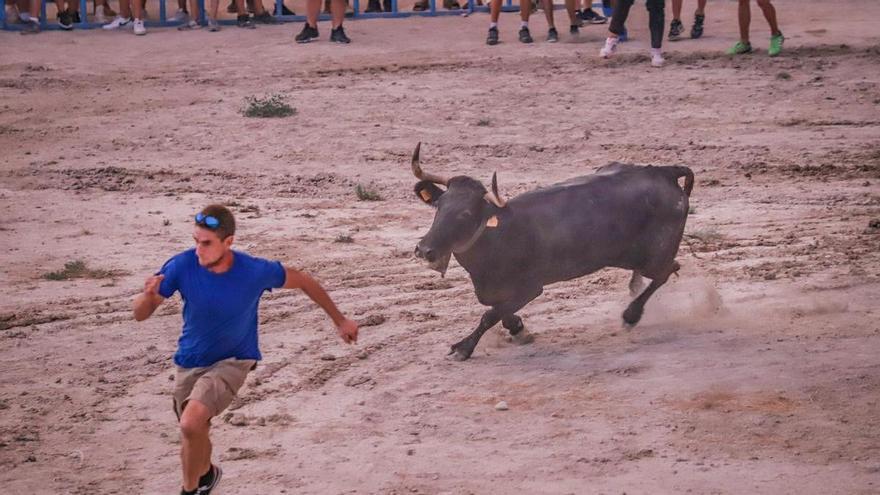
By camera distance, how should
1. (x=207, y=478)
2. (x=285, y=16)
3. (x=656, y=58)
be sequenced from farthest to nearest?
(x=285, y=16), (x=656, y=58), (x=207, y=478)

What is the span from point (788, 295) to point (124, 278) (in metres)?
5.36

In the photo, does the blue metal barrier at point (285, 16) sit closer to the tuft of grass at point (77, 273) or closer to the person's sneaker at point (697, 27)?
the person's sneaker at point (697, 27)

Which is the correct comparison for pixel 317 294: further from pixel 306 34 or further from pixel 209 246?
pixel 306 34

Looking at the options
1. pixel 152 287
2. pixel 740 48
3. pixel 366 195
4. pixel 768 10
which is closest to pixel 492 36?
pixel 740 48

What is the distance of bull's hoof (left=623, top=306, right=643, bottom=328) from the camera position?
1135cm

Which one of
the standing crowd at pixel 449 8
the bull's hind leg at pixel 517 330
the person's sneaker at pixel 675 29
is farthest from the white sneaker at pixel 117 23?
the bull's hind leg at pixel 517 330

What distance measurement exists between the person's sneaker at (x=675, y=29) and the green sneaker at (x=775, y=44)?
1.62m

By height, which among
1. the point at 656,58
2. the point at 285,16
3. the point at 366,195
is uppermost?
the point at 285,16

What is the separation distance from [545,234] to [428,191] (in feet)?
2.90

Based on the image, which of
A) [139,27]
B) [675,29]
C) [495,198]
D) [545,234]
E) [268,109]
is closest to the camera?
[495,198]

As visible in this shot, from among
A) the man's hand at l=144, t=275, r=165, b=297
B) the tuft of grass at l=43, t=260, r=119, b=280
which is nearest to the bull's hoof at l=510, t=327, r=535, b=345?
the tuft of grass at l=43, t=260, r=119, b=280

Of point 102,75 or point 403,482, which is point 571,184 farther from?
point 102,75

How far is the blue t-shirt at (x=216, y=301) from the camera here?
310 inches

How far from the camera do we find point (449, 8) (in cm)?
2403
